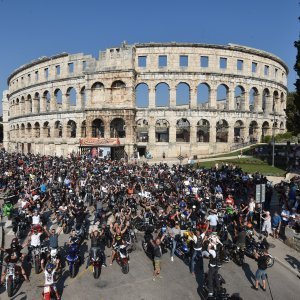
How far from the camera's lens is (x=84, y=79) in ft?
167

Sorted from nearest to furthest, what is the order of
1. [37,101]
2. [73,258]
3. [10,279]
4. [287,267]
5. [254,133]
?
[10,279] < [73,258] < [287,267] < [254,133] < [37,101]

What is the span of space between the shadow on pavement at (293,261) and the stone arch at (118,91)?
36.4 m

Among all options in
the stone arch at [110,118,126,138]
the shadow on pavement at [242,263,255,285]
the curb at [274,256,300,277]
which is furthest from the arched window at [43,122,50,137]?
the curb at [274,256,300,277]

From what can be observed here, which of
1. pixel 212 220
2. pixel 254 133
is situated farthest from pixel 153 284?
pixel 254 133

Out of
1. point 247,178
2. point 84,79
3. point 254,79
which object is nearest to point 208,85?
point 254,79

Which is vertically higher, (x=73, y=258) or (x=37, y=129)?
(x=37, y=129)

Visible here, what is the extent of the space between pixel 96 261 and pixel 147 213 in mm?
5203

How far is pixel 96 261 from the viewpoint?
36.1 feet

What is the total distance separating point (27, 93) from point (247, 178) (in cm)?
5343

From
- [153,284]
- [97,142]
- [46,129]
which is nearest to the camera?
[153,284]

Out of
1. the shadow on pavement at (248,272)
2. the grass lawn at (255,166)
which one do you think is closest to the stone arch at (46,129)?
the grass lawn at (255,166)

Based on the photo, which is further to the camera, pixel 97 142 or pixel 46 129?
pixel 46 129

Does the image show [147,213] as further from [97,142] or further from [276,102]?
[276,102]

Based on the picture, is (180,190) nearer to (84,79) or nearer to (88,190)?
(88,190)
